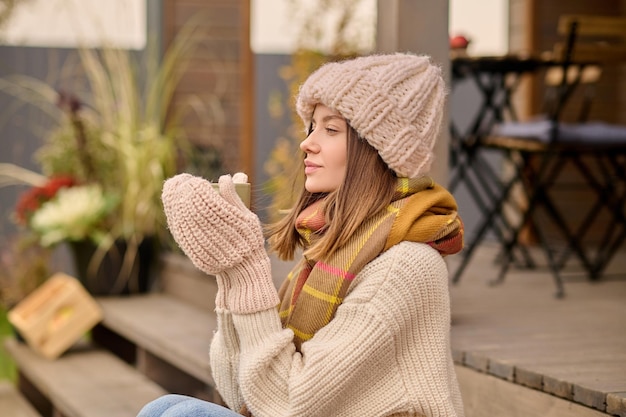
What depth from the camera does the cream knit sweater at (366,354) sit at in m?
1.84

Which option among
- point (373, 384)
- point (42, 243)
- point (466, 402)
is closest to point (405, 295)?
point (373, 384)

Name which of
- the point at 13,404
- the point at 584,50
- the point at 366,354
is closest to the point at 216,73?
the point at 13,404

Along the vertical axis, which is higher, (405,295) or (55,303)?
(405,295)

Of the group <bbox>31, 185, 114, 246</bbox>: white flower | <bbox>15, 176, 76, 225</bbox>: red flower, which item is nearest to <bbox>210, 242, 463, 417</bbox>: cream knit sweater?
<bbox>31, 185, 114, 246</bbox>: white flower

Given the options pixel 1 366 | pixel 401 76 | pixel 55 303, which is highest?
pixel 401 76

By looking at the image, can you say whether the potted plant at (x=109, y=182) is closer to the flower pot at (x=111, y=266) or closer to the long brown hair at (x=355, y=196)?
the flower pot at (x=111, y=266)

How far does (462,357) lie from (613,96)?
3.59 m

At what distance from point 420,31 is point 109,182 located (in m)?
2.66

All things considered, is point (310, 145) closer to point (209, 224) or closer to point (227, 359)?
point (209, 224)

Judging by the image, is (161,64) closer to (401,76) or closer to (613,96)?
(613,96)

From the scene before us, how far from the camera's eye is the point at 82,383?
14.2 ft

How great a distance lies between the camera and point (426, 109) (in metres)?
1.97

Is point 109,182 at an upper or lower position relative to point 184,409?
lower

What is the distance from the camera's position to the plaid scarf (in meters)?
1.91
